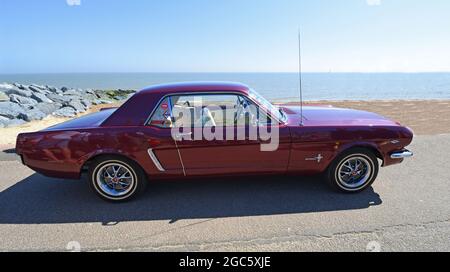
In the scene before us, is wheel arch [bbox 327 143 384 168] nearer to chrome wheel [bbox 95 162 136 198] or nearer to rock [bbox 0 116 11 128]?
chrome wheel [bbox 95 162 136 198]

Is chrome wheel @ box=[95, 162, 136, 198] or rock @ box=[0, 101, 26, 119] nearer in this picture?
chrome wheel @ box=[95, 162, 136, 198]

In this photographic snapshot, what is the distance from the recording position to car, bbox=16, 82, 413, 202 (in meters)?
3.33

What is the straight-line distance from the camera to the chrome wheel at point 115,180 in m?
3.43

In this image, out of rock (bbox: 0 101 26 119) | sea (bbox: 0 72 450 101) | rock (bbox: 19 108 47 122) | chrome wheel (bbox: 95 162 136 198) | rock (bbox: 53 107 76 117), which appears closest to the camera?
chrome wheel (bbox: 95 162 136 198)

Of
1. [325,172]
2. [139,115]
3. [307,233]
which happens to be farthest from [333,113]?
[139,115]

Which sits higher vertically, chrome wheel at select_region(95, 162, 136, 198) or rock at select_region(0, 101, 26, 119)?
rock at select_region(0, 101, 26, 119)

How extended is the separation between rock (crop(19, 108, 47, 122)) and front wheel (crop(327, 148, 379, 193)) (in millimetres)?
10119

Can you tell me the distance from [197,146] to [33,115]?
9.23m

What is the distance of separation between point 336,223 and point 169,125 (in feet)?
7.25

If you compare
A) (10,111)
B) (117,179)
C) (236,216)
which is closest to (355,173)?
(236,216)

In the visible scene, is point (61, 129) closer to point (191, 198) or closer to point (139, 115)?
point (139, 115)

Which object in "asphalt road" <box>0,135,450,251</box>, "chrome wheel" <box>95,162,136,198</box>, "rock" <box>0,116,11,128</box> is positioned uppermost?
"rock" <box>0,116,11,128</box>

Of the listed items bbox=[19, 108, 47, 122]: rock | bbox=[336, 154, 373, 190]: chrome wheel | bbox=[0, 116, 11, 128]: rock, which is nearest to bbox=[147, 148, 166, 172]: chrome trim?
bbox=[336, 154, 373, 190]: chrome wheel

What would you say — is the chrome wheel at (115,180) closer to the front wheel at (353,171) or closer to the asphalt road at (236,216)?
the asphalt road at (236,216)
